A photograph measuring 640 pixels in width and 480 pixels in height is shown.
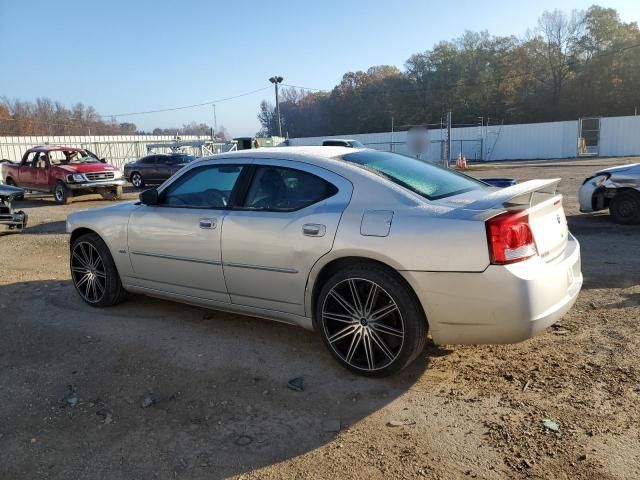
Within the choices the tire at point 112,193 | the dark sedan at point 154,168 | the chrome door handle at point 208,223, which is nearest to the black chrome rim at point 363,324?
the chrome door handle at point 208,223

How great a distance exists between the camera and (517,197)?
3.25 m

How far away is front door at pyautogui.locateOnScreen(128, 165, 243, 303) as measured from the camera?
422 centimetres

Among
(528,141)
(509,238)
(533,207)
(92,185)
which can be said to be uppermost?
(528,141)

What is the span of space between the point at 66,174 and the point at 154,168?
22.6 feet

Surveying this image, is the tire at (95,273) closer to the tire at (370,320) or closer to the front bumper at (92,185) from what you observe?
the tire at (370,320)

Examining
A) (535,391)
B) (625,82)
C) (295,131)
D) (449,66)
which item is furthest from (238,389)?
(295,131)

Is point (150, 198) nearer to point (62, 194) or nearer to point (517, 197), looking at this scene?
point (517, 197)

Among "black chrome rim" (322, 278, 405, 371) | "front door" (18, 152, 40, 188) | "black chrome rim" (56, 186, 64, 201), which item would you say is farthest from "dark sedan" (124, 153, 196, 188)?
"black chrome rim" (322, 278, 405, 371)

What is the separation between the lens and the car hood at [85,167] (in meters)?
15.9

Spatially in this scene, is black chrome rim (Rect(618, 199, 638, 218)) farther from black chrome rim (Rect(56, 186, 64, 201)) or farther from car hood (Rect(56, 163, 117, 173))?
black chrome rim (Rect(56, 186, 64, 201))

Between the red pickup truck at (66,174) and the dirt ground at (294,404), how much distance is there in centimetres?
1209

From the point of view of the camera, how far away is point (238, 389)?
348cm

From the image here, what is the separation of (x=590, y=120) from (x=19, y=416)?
140ft

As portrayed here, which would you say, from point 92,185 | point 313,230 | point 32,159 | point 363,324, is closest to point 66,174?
point 92,185
